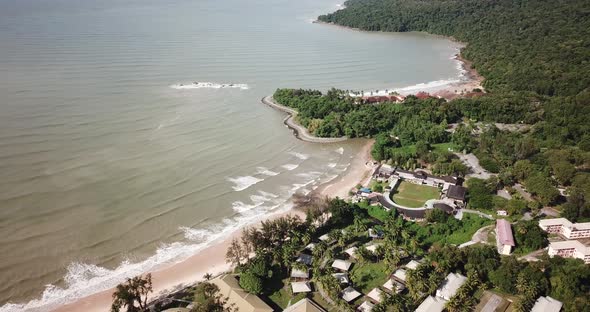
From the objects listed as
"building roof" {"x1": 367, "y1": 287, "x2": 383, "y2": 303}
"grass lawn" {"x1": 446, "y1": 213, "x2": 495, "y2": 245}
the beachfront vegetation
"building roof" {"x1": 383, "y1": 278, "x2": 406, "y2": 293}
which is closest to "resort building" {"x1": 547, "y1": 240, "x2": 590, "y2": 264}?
"grass lawn" {"x1": 446, "y1": 213, "x2": 495, "y2": 245}

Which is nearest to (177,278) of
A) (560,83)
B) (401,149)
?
(401,149)

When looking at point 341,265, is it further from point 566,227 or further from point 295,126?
point 295,126

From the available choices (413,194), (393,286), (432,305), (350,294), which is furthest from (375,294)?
(413,194)

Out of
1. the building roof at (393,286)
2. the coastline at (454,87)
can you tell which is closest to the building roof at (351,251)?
the building roof at (393,286)

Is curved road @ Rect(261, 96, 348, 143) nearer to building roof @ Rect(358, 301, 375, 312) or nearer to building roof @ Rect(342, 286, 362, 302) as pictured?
building roof @ Rect(342, 286, 362, 302)

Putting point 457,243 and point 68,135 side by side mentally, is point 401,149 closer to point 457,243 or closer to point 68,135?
point 457,243
